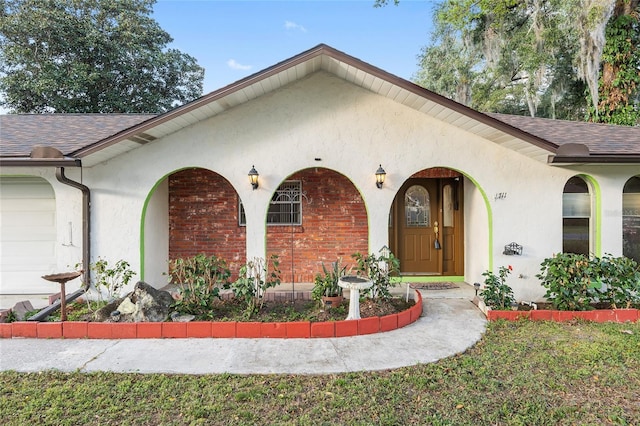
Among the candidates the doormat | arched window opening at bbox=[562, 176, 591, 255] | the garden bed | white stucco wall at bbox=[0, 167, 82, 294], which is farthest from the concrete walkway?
arched window opening at bbox=[562, 176, 591, 255]

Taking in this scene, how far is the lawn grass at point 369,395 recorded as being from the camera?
9.24ft

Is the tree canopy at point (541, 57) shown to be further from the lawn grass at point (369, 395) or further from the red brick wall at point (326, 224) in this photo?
the lawn grass at point (369, 395)

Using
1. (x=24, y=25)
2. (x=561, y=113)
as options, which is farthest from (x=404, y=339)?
(x=24, y=25)

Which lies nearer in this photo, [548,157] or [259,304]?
[259,304]

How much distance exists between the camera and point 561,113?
15258 mm

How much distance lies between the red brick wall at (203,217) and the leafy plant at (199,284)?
7.59ft

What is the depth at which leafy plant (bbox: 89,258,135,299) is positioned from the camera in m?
5.30

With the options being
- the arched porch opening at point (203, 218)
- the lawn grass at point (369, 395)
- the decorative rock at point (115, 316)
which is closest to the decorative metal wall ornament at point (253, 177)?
the arched porch opening at point (203, 218)

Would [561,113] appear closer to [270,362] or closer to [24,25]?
[270,362]

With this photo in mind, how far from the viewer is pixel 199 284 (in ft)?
16.2

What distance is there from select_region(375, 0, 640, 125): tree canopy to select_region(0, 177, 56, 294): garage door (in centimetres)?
1303

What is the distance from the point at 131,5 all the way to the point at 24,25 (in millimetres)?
5621

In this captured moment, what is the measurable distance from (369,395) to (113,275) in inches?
179

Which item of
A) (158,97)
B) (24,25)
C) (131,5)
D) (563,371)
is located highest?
(131,5)
